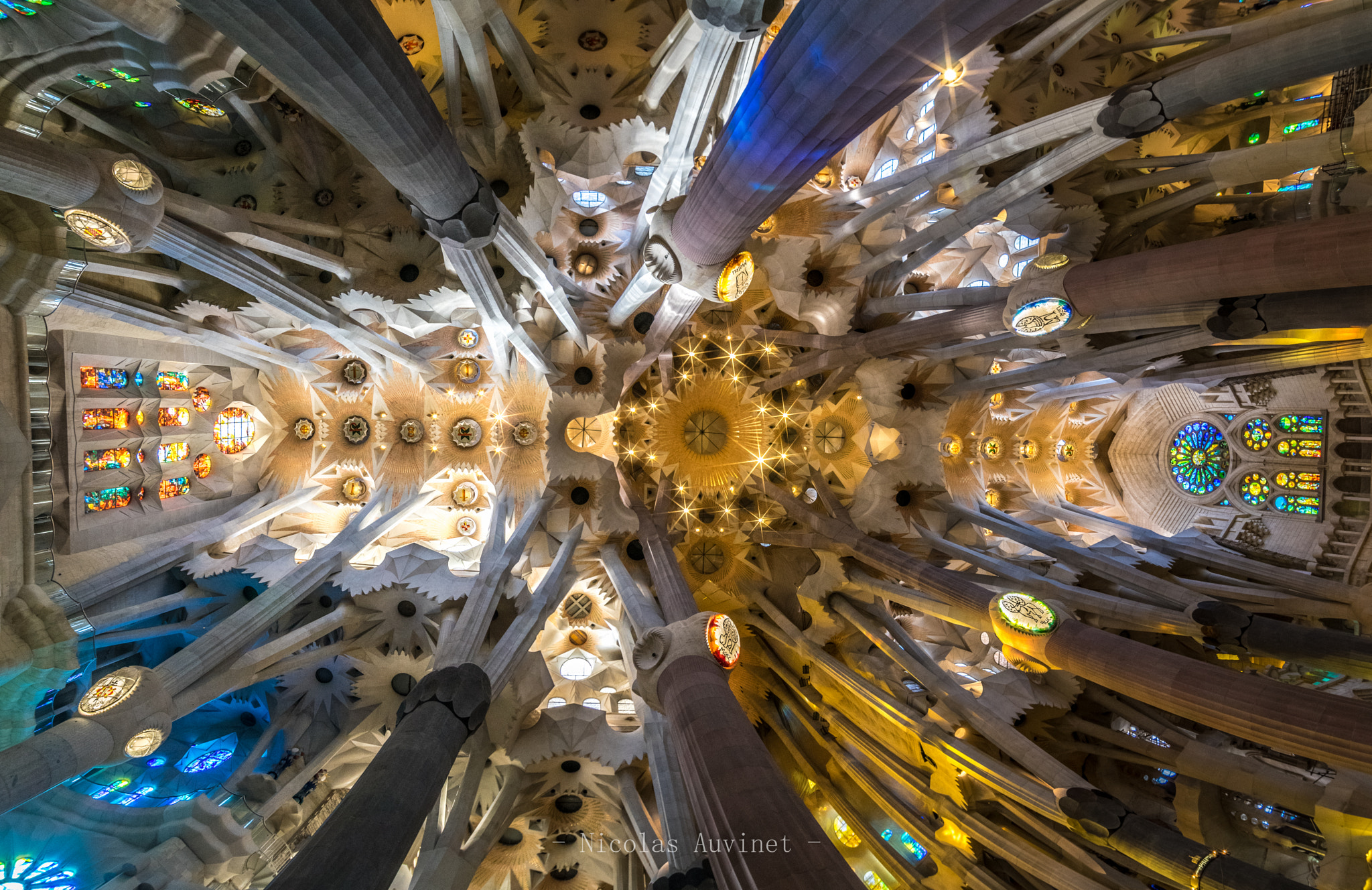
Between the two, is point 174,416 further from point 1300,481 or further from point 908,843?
point 1300,481

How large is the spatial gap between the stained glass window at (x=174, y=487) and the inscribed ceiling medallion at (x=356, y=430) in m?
3.63

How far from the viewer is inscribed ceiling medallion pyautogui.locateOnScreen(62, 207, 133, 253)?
7301 millimetres

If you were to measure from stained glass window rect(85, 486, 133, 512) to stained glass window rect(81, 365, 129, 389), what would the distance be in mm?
2146

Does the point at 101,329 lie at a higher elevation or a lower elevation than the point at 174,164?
lower

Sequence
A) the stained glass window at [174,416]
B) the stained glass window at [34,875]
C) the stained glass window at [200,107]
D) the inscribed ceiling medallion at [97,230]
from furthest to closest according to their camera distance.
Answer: the stained glass window at [174,416] → the stained glass window at [200,107] → the stained glass window at [34,875] → the inscribed ceiling medallion at [97,230]

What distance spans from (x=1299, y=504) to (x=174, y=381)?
27293mm

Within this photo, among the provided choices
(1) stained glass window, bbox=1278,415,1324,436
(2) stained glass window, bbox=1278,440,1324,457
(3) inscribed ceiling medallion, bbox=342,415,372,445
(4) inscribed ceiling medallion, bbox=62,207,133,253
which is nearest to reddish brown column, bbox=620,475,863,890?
(4) inscribed ceiling medallion, bbox=62,207,133,253

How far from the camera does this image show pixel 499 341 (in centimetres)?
1470

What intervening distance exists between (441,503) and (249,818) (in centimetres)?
821

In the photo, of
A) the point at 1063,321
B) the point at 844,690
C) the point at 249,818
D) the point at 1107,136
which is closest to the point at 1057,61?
the point at 1107,136

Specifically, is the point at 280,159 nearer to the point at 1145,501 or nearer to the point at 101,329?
the point at 101,329

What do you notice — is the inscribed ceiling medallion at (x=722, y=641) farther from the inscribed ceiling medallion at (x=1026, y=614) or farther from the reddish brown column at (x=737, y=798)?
the inscribed ceiling medallion at (x=1026, y=614)

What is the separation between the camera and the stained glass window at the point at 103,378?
1192 centimetres

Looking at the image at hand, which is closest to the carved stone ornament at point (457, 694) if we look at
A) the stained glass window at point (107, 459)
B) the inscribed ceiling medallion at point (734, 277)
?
the inscribed ceiling medallion at point (734, 277)
